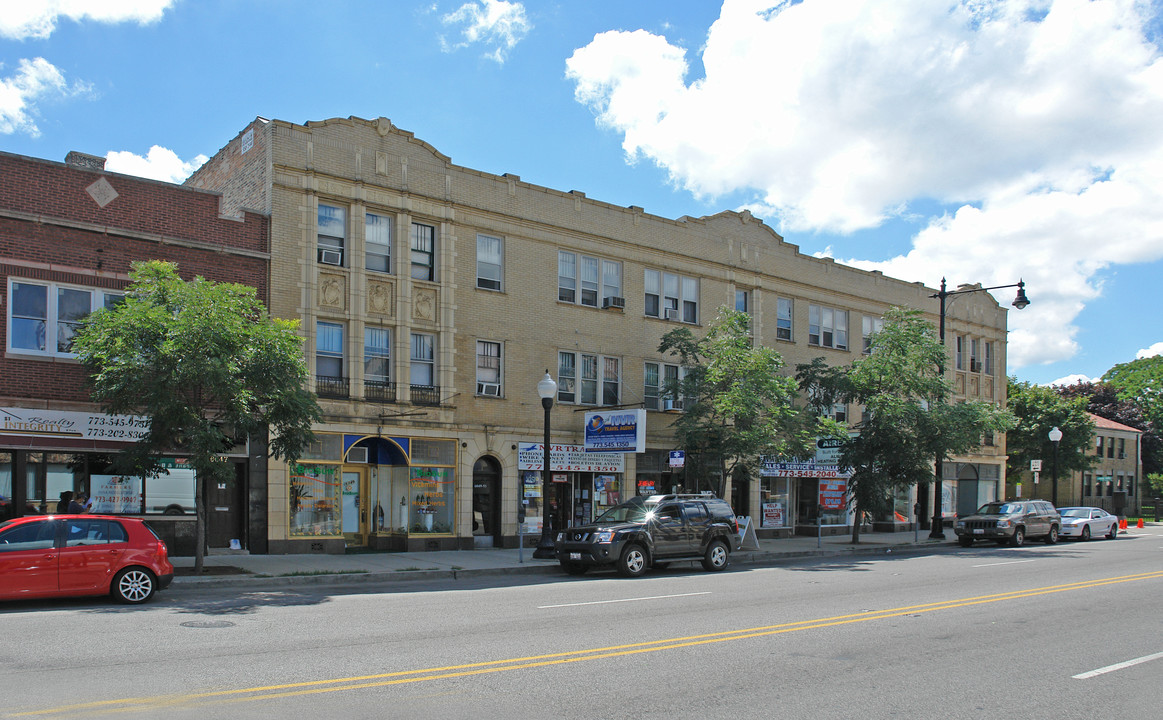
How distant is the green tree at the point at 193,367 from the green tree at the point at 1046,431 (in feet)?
148

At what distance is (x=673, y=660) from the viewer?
9359 millimetres

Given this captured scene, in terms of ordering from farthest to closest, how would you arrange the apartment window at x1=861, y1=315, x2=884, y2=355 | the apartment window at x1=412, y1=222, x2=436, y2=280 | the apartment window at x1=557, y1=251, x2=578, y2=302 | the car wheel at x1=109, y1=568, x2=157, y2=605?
the apartment window at x1=861, y1=315, x2=884, y2=355
the apartment window at x1=557, y1=251, x2=578, y2=302
the apartment window at x1=412, y1=222, x2=436, y2=280
the car wheel at x1=109, y1=568, x2=157, y2=605

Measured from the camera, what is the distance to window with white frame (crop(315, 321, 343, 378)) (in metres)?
22.3

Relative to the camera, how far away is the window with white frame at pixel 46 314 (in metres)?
18.4

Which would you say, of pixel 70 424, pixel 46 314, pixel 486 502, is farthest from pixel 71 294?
pixel 486 502

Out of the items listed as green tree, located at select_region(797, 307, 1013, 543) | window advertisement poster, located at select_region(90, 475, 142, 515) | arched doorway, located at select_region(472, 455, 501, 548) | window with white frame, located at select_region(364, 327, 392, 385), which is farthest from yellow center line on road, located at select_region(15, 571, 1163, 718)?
green tree, located at select_region(797, 307, 1013, 543)

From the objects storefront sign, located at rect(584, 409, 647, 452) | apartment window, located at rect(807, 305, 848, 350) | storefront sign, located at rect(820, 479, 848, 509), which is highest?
apartment window, located at rect(807, 305, 848, 350)

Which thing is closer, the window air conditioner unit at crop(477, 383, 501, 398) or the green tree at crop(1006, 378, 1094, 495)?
the window air conditioner unit at crop(477, 383, 501, 398)

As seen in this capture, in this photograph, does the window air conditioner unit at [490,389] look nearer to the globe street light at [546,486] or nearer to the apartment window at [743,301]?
the globe street light at [546,486]

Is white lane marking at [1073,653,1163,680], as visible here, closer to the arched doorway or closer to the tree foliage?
the arched doorway

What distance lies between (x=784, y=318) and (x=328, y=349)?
18148 millimetres

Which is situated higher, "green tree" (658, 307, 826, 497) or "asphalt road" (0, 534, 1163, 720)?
"green tree" (658, 307, 826, 497)

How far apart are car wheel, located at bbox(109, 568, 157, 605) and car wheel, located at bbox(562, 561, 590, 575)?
28.3 ft

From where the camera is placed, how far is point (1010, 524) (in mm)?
29938
